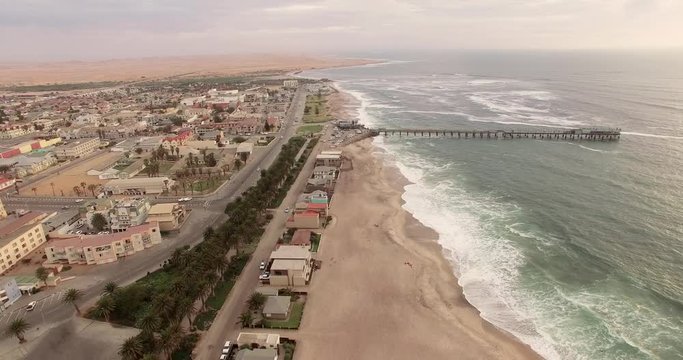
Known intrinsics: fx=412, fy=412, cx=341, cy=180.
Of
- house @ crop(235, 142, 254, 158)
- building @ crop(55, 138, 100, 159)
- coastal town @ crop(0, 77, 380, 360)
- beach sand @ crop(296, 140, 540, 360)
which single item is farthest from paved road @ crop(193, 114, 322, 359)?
building @ crop(55, 138, 100, 159)

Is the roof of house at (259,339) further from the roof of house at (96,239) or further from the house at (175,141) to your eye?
the house at (175,141)

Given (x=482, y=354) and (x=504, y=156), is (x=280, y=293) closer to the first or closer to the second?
(x=482, y=354)

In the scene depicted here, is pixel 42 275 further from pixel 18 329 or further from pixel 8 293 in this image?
pixel 18 329

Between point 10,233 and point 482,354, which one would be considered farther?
point 10,233

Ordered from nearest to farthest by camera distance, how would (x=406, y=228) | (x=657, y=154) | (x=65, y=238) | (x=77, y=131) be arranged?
1. (x=65, y=238)
2. (x=406, y=228)
3. (x=657, y=154)
4. (x=77, y=131)

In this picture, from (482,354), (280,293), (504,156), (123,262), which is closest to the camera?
(482,354)

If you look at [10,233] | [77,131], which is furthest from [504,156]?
[77,131]

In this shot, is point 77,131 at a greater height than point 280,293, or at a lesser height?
greater
